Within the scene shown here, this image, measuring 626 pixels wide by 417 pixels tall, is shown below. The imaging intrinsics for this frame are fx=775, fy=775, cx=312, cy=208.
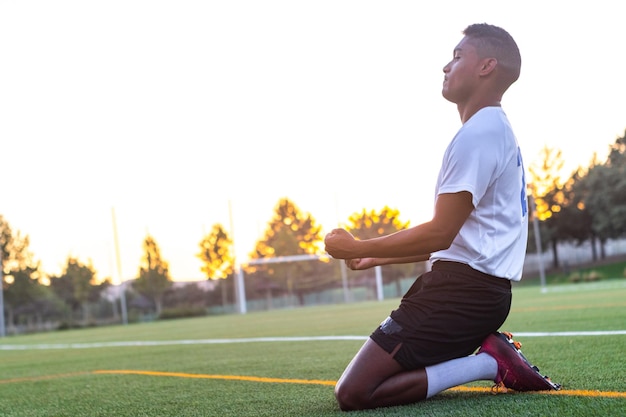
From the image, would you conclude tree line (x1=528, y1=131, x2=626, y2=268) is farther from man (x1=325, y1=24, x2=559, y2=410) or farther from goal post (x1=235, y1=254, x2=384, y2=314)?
man (x1=325, y1=24, x2=559, y2=410)

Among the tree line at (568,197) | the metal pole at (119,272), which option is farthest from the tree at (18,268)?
the tree line at (568,197)

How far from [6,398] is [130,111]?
20598mm

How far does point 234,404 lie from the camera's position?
359cm

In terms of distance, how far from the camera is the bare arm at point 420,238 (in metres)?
2.71

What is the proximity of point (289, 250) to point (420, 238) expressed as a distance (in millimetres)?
38362

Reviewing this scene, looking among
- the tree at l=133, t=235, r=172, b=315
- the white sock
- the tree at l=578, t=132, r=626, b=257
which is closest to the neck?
the white sock

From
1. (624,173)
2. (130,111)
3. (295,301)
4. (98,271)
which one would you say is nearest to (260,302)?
(295,301)

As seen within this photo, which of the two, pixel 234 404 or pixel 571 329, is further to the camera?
pixel 571 329

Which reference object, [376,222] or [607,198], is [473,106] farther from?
[607,198]

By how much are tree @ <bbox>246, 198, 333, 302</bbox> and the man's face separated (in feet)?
103

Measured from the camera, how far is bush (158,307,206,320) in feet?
109

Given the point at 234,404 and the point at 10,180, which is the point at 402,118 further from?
the point at 234,404

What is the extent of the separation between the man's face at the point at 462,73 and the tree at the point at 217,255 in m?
32.6

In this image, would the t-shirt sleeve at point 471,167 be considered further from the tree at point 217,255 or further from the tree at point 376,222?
the tree at point 376,222
